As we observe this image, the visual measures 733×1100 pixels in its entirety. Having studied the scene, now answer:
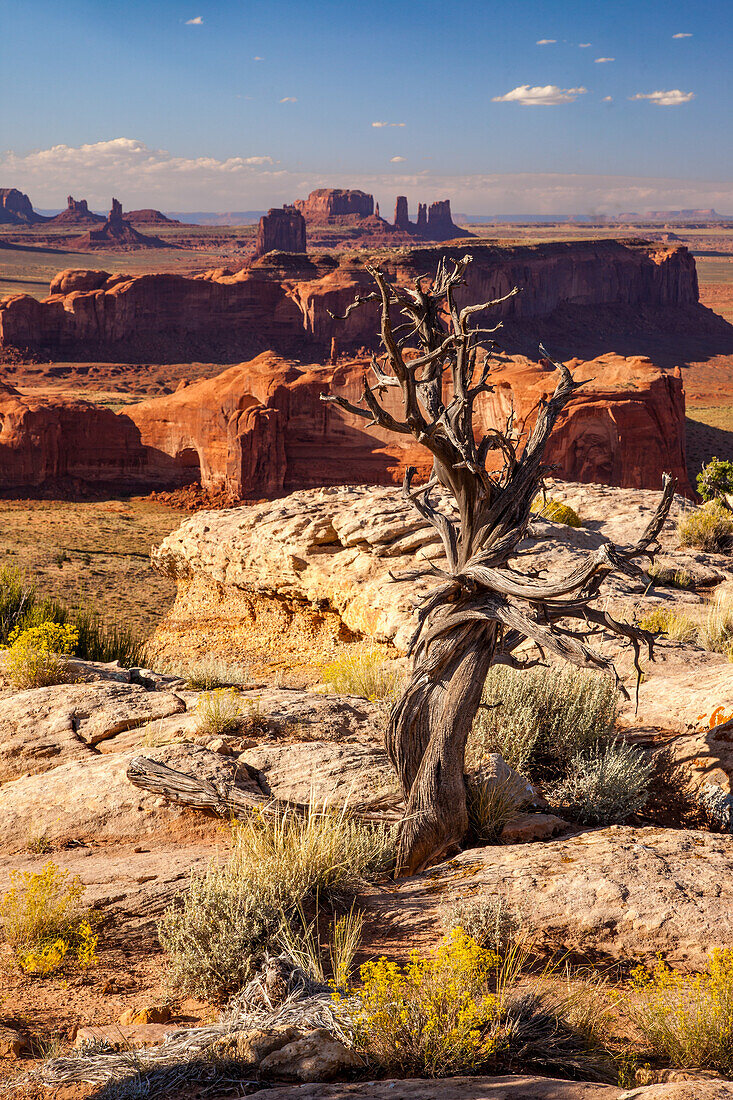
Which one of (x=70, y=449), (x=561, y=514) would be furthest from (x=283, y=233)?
(x=561, y=514)

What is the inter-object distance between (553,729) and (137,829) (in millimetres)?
3687

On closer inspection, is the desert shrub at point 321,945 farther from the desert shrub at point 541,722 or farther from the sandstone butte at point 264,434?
the sandstone butte at point 264,434

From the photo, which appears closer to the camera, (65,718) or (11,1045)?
(11,1045)

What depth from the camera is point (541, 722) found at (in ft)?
22.7

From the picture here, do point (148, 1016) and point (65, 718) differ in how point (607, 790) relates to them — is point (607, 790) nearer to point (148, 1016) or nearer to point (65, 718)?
point (148, 1016)

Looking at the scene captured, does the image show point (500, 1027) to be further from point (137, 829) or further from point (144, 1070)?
point (137, 829)

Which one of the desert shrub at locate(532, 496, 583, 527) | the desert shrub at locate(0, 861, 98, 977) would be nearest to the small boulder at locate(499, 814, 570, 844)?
the desert shrub at locate(0, 861, 98, 977)

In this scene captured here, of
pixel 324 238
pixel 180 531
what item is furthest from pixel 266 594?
pixel 324 238

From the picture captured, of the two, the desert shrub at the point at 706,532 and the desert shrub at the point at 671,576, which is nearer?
the desert shrub at the point at 671,576

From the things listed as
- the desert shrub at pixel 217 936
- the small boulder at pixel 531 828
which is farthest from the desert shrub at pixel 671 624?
the desert shrub at pixel 217 936

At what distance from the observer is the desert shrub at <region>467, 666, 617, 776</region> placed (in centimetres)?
662

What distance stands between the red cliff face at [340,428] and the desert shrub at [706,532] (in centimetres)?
1985

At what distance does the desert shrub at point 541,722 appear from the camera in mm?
6625

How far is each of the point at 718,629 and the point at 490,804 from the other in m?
5.94
